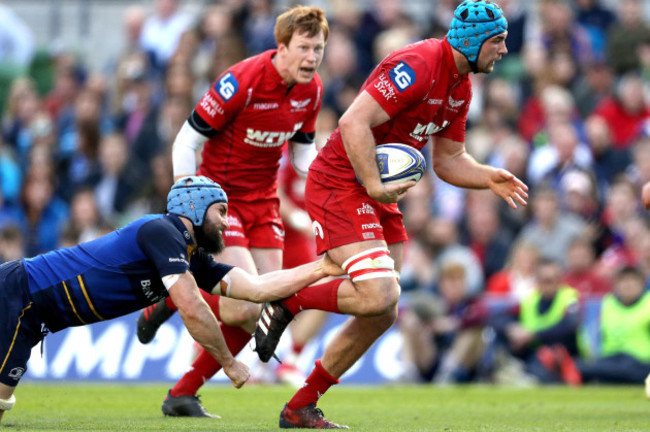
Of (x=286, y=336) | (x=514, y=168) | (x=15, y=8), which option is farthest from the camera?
(x=15, y=8)

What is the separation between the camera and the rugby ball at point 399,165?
7.63 metres

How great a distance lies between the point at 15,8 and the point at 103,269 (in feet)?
56.0

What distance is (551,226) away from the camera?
14.6 m

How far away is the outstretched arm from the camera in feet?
25.7

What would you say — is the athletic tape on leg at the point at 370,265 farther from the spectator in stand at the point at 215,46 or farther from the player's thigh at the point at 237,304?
the spectator in stand at the point at 215,46

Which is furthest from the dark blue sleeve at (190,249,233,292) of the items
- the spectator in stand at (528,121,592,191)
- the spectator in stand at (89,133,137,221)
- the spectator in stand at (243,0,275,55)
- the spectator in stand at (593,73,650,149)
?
the spectator in stand at (243,0,275,55)

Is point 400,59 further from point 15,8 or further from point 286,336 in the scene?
point 15,8

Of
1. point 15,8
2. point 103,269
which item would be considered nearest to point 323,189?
point 103,269

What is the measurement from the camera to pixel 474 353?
46.0 feet

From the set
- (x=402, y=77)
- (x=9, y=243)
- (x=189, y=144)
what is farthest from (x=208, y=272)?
(x=9, y=243)

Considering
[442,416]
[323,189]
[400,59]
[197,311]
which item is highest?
[400,59]

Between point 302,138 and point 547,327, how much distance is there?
5.30 metres

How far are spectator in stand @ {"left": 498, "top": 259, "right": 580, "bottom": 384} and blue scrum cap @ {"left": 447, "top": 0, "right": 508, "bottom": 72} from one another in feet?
20.7

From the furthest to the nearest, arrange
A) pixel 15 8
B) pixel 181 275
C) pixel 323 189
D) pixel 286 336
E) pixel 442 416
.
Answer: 1. pixel 15 8
2. pixel 286 336
3. pixel 442 416
4. pixel 323 189
5. pixel 181 275
